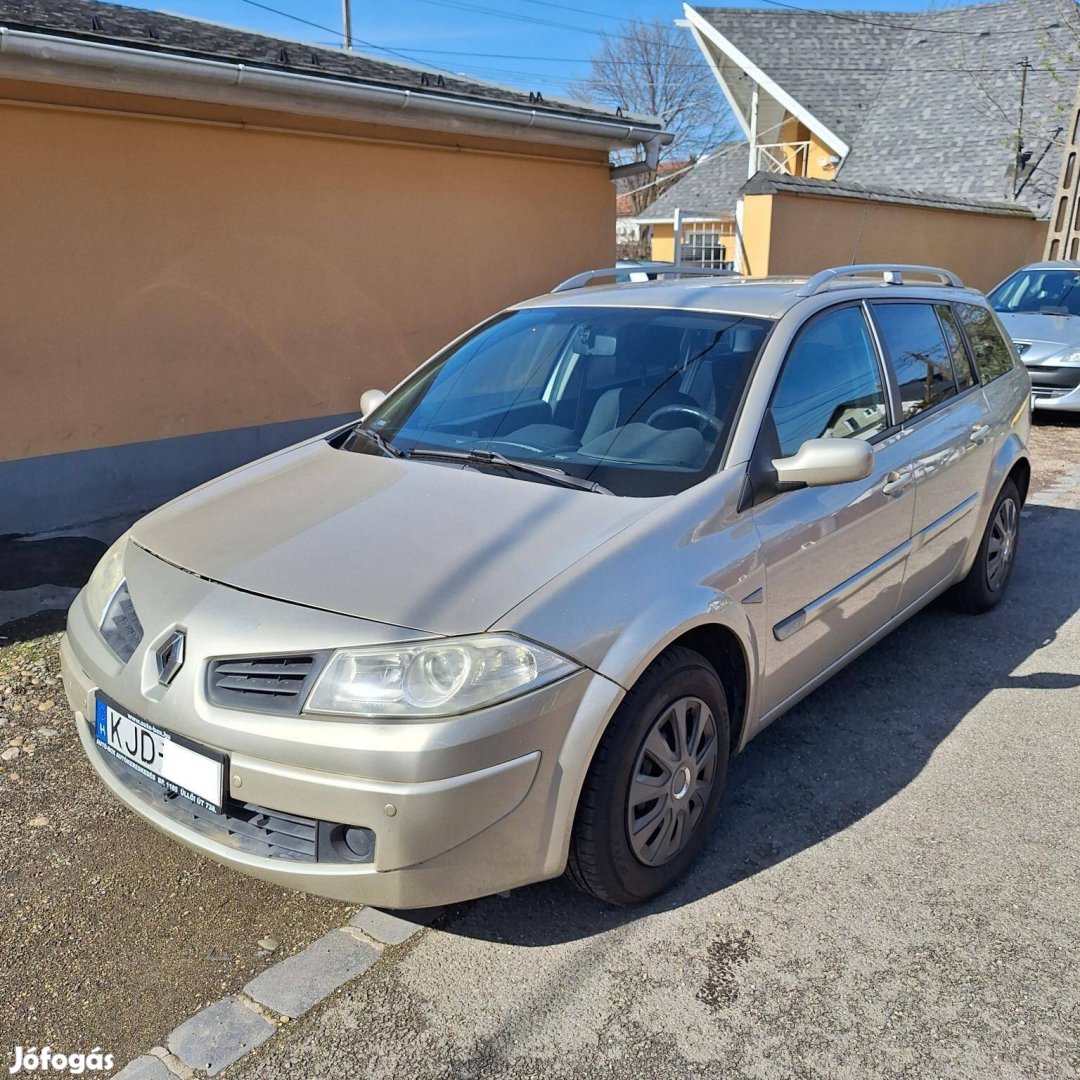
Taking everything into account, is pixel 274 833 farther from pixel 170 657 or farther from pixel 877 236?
pixel 877 236

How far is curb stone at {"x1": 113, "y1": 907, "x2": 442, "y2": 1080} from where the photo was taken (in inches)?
88.1

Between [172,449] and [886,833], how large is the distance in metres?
5.24

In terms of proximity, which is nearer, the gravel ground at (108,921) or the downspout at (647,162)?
the gravel ground at (108,921)

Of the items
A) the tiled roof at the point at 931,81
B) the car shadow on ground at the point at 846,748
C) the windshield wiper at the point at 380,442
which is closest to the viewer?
the car shadow on ground at the point at 846,748

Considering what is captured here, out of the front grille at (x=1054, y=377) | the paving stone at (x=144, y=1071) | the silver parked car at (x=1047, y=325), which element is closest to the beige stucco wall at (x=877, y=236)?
the silver parked car at (x=1047, y=325)

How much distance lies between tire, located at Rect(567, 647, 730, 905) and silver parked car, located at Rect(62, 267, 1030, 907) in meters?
0.01

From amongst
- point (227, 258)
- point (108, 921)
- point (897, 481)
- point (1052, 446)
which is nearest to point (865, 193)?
point (1052, 446)

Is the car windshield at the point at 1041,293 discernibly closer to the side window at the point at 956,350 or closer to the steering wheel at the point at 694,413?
the side window at the point at 956,350

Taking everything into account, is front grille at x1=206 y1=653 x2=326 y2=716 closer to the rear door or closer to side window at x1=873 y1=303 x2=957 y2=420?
the rear door

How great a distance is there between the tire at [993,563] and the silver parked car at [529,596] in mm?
863

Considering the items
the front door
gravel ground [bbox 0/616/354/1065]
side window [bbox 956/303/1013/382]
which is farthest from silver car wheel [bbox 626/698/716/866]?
side window [bbox 956/303/1013/382]

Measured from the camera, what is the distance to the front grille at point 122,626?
263cm

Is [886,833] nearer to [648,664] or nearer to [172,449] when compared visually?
[648,664]

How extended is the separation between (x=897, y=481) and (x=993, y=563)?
1.57 m
